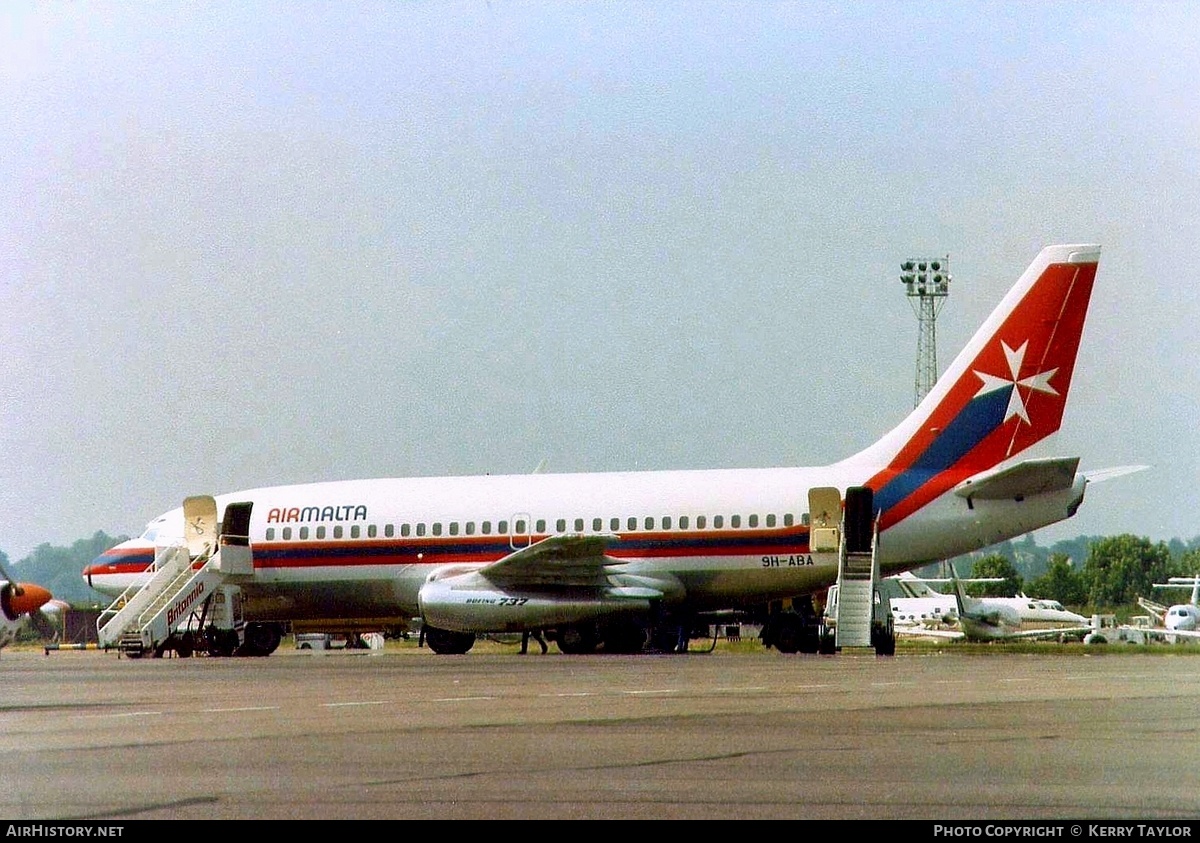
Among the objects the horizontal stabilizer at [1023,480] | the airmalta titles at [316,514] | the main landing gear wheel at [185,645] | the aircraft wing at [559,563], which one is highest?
the horizontal stabilizer at [1023,480]

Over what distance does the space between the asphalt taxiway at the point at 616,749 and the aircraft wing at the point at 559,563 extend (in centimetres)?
1133

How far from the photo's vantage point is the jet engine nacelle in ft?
110

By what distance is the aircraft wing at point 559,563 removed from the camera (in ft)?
107

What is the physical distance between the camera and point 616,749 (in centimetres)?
1124

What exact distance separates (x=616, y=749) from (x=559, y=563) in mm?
22126

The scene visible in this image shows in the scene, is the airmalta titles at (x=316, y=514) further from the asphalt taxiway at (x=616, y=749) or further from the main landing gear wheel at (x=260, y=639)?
the asphalt taxiway at (x=616, y=749)

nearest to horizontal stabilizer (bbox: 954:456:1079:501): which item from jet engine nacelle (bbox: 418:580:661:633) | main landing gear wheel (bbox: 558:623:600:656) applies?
jet engine nacelle (bbox: 418:580:661:633)

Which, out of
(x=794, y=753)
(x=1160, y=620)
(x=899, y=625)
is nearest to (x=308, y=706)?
(x=794, y=753)

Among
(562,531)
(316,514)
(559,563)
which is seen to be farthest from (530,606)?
(316,514)

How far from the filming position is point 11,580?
54.6ft

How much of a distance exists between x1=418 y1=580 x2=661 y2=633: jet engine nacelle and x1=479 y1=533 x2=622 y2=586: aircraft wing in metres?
0.26

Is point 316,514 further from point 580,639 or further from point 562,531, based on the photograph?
point 580,639

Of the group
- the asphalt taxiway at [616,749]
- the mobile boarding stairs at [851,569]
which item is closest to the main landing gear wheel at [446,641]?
the mobile boarding stairs at [851,569]

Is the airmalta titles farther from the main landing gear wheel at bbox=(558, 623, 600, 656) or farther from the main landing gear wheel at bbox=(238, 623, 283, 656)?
the main landing gear wheel at bbox=(558, 623, 600, 656)
